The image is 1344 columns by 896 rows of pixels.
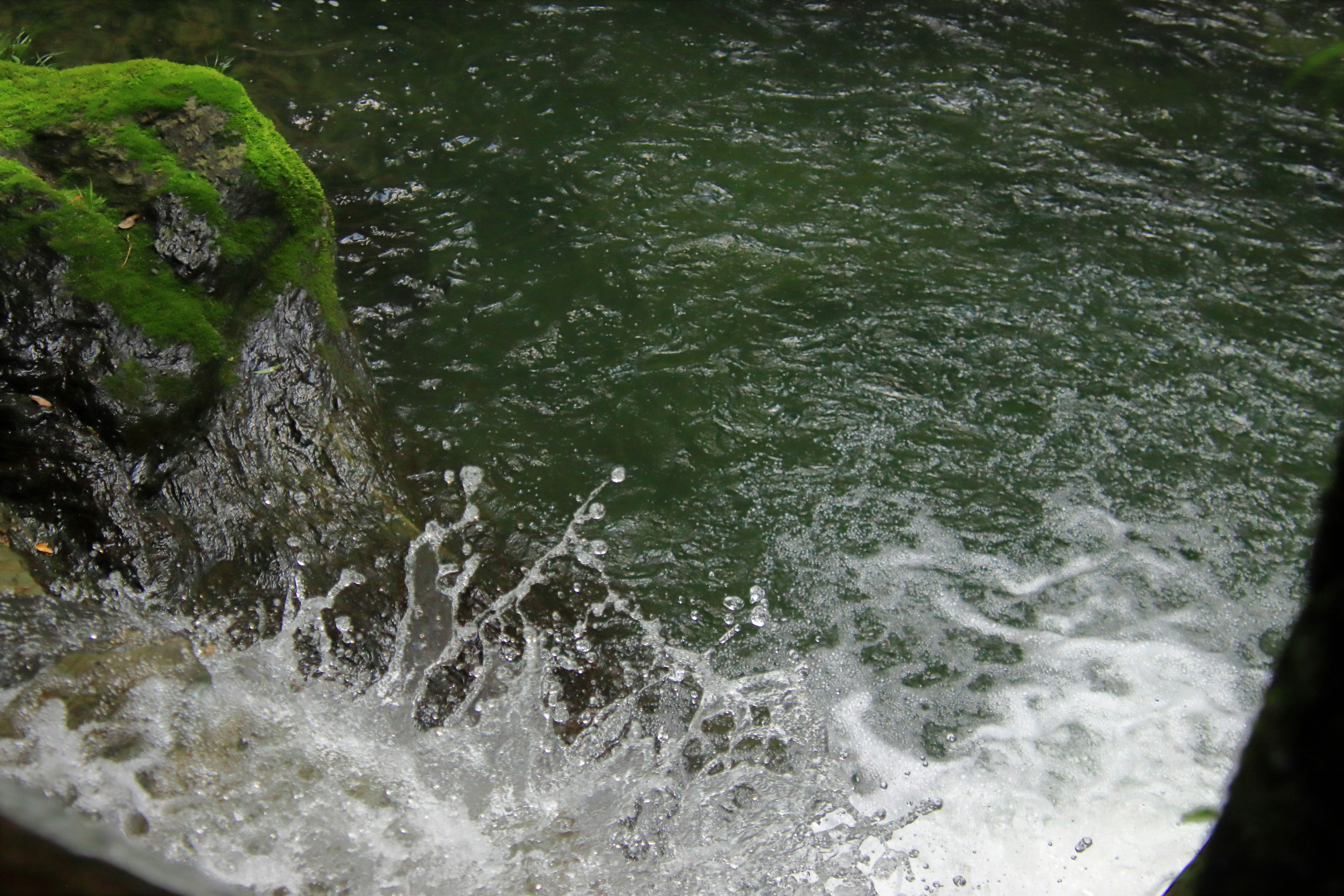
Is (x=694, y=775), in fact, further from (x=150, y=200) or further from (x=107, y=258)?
(x=150, y=200)

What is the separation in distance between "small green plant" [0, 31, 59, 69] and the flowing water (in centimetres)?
28

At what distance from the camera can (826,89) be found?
24.6 ft

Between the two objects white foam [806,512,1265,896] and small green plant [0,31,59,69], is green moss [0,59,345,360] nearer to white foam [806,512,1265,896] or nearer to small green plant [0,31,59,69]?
small green plant [0,31,59,69]

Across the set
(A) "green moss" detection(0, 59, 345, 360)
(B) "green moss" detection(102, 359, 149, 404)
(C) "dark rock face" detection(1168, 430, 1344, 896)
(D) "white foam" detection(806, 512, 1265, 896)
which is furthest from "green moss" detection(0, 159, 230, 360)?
(C) "dark rock face" detection(1168, 430, 1344, 896)

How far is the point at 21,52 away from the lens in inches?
222

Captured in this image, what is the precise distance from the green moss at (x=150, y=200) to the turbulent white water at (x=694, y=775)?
1.32 metres

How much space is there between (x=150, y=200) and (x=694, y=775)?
133 inches

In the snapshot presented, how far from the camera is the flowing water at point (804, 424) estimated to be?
328 cm

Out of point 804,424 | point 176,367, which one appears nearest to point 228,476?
point 176,367

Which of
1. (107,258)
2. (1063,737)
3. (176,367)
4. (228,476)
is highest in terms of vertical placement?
(107,258)

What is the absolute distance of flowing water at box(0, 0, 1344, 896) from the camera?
328 centimetres

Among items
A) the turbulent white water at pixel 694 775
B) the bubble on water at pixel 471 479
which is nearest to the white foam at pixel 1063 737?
the turbulent white water at pixel 694 775

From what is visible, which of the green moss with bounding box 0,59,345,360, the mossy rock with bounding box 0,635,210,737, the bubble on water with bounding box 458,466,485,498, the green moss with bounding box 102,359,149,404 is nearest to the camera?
the mossy rock with bounding box 0,635,210,737

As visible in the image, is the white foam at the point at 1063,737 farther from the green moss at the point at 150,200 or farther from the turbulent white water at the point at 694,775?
the green moss at the point at 150,200
